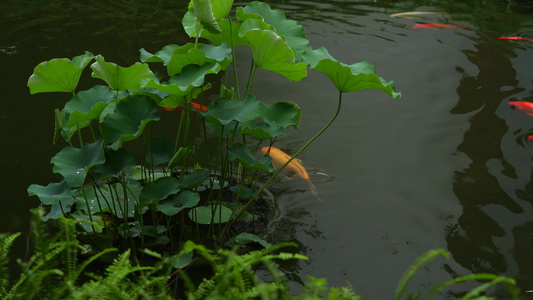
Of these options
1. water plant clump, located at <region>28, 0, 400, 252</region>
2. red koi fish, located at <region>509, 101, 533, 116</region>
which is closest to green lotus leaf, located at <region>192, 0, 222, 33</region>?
water plant clump, located at <region>28, 0, 400, 252</region>

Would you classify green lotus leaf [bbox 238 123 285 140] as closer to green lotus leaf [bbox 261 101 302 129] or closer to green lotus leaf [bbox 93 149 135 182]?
green lotus leaf [bbox 261 101 302 129]

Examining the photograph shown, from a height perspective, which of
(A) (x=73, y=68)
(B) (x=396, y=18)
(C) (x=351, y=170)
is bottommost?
(C) (x=351, y=170)

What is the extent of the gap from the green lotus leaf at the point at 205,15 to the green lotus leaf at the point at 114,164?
0.46 m

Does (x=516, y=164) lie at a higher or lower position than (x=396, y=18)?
lower

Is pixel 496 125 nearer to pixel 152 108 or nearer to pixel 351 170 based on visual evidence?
pixel 351 170

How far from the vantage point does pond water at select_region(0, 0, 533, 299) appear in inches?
80.0

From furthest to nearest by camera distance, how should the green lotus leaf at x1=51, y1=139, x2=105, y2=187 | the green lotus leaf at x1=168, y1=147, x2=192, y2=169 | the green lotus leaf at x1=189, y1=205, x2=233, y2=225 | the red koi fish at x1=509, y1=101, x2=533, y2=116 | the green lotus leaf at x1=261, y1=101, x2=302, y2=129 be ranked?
the red koi fish at x1=509, y1=101, x2=533, y2=116 → the green lotus leaf at x1=189, y1=205, x2=233, y2=225 → the green lotus leaf at x1=261, y1=101, x2=302, y2=129 → the green lotus leaf at x1=168, y1=147, x2=192, y2=169 → the green lotus leaf at x1=51, y1=139, x2=105, y2=187

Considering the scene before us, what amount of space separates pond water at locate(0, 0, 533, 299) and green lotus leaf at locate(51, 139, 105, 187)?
0.48 meters

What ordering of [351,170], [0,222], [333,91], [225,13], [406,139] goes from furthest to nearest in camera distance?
[333,91], [406,139], [351,170], [0,222], [225,13]

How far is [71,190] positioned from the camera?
168cm

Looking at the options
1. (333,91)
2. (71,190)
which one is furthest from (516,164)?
(71,190)

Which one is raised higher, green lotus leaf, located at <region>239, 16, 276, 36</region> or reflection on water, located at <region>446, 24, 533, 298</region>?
green lotus leaf, located at <region>239, 16, 276, 36</region>

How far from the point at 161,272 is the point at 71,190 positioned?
355mm

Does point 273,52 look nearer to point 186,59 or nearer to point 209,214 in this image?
point 186,59
